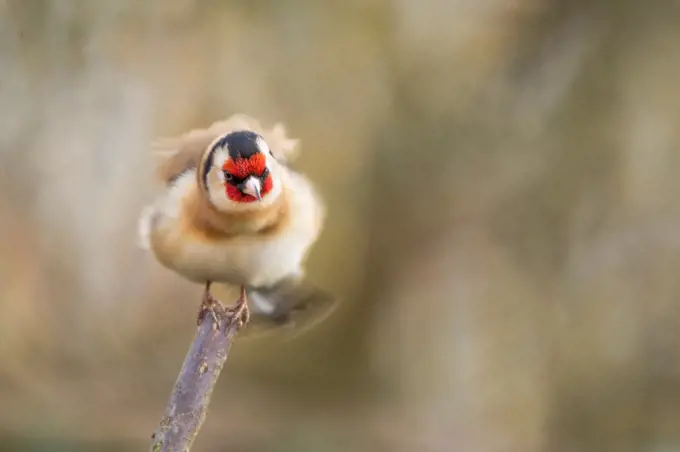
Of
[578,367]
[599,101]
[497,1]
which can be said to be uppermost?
[497,1]

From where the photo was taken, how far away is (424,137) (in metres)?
1.24

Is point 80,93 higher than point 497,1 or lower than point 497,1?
lower

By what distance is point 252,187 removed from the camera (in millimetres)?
757

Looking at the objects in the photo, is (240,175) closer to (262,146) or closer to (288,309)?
(262,146)

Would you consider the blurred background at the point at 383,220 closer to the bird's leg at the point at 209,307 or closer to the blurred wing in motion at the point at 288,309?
the blurred wing in motion at the point at 288,309

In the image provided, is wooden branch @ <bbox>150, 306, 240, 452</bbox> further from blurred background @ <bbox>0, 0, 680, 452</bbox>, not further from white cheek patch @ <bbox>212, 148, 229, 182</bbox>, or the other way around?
blurred background @ <bbox>0, 0, 680, 452</bbox>

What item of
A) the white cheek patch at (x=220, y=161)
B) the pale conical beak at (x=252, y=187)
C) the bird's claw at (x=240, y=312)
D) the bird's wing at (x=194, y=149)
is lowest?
the bird's claw at (x=240, y=312)

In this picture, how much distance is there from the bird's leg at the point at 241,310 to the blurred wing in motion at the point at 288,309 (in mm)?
60

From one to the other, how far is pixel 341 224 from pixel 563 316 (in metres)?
0.46

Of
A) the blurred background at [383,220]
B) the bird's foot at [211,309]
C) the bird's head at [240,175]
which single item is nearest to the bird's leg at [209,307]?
the bird's foot at [211,309]

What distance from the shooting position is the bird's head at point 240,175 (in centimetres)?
76

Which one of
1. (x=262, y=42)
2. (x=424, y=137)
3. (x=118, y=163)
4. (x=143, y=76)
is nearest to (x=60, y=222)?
(x=118, y=163)

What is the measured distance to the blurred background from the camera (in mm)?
1180

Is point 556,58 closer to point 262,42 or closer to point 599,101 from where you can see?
point 599,101
